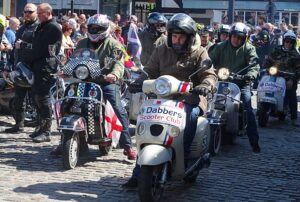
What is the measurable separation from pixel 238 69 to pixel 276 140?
61.0 inches

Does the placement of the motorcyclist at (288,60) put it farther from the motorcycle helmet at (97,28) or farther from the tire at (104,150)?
the motorcycle helmet at (97,28)

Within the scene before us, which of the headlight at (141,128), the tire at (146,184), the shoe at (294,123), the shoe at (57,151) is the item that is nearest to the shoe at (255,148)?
the shoe at (57,151)

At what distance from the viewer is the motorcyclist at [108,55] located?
7695 millimetres

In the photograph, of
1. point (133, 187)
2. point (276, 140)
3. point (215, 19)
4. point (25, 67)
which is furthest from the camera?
point (215, 19)

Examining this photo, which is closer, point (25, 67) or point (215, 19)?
point (25, 67)

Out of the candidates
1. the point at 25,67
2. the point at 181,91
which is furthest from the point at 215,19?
the point at 181,91

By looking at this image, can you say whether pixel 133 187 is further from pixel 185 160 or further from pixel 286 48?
pixel 286 48

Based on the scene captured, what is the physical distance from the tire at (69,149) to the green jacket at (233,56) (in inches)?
114

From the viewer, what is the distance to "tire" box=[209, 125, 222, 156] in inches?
333

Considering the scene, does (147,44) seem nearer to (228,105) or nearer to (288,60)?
(228,105)

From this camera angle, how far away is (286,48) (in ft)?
38.4

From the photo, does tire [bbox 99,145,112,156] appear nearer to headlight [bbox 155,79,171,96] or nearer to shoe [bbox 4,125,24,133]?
shoe [bbox 4,125,24,133]

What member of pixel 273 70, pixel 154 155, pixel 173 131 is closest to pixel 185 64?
pixel 173 131

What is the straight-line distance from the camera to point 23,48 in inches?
358
